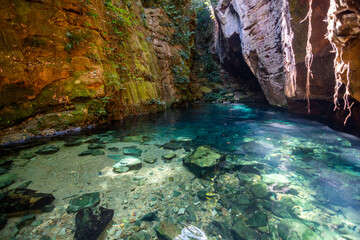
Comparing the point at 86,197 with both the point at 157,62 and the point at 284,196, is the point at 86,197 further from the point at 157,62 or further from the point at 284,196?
A: the point at 157,62

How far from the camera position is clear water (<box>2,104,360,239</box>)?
4.63ft

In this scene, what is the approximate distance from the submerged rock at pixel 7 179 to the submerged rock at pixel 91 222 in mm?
1258

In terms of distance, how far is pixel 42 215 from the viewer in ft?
4.82

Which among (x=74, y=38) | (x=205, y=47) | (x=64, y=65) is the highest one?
(x=205, y=47)

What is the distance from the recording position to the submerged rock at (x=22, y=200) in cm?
151

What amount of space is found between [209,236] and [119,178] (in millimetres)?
1426

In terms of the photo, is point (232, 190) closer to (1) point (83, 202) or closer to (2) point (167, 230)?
(2) point (167, 230)

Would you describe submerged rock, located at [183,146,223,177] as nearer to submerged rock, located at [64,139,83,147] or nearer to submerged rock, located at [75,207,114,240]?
submerged rock, located at [75,207,114,240]

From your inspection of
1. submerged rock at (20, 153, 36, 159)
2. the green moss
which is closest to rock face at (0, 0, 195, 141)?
the green moss

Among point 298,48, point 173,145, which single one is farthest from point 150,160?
point 298,48

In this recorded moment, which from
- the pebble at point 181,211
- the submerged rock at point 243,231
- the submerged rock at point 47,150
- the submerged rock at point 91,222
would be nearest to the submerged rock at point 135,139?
the submerged rock at point 47,150

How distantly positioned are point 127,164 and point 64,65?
3.63 meters

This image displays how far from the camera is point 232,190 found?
1.96 meters

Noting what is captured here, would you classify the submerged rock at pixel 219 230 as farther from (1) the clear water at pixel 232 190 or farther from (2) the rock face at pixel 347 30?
(2) the rock face at pixel 347 30
